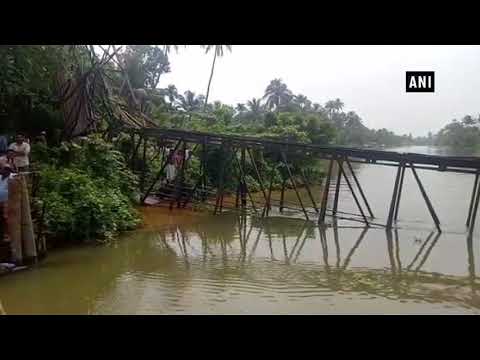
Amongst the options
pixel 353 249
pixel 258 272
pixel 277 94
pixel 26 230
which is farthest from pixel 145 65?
pixel 277 94

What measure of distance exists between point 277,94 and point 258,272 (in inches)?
2066

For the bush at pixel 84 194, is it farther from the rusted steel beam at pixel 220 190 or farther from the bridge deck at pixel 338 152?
the rusted steel beam at pixel 220 190

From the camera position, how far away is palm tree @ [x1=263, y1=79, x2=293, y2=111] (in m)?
59.1

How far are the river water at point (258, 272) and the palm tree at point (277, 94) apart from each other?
46900mm

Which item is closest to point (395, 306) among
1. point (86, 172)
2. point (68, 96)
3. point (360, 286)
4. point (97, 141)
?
point (360, 286)

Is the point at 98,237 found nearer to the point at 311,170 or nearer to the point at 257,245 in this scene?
the point at 257,245

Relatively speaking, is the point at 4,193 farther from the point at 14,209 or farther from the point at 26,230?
the point at 26,230

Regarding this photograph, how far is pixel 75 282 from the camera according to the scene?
7.63 meters

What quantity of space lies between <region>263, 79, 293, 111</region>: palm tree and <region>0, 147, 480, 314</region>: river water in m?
46.9

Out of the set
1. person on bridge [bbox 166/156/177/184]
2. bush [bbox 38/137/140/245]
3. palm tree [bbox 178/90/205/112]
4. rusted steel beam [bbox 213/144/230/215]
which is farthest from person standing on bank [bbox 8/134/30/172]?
palm tree [bbox 178/90/205/112]

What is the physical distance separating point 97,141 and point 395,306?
10.1 m

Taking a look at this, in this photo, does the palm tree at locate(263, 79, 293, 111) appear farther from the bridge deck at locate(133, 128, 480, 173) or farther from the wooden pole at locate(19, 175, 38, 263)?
the wooden pole at locate(19, 175, 38, 263)

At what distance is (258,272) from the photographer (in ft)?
28.1
